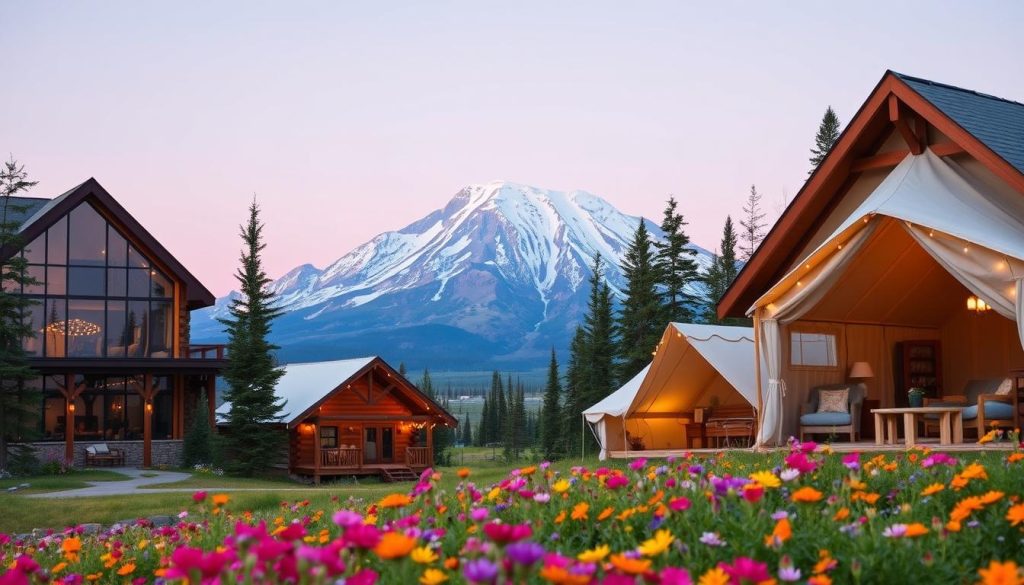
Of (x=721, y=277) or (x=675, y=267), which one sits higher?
(x=721, y=277)

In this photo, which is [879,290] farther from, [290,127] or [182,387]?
[290,127]

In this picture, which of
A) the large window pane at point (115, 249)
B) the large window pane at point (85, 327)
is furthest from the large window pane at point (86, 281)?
the large window pane at point (115, 249)

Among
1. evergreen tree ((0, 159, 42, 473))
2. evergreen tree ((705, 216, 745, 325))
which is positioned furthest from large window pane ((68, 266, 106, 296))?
evergreen tree ((705, 216, 745, 325))

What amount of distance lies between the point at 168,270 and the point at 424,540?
→ 98.1 ft

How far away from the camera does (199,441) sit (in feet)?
103

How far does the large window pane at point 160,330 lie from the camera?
105 ft

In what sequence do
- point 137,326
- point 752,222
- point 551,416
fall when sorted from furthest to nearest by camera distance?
1. point 752,222
2. point 551,416
3. point 137,326

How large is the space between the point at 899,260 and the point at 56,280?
928 inches

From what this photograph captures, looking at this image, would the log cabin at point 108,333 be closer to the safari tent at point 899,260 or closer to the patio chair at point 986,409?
the safari tent at point 899,260

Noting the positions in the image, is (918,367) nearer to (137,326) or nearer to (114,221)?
(137,326)

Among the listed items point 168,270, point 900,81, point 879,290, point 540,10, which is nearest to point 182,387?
point 168,270

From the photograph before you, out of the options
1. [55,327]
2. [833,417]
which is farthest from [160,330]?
[833,417]

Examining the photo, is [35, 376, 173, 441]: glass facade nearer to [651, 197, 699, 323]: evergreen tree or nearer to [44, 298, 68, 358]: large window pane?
[44, 298, 68, 358]: large window pane

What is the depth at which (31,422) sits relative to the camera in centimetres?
2553
